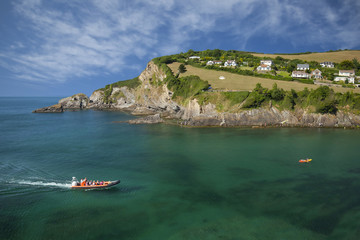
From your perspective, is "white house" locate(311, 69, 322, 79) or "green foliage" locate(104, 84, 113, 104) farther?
"green foliage" locate(104, 84, 113, 104)

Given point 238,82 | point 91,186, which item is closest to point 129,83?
point 238,82

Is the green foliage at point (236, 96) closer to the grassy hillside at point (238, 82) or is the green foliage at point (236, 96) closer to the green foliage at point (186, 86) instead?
the grassy hillside at point (238, 82)

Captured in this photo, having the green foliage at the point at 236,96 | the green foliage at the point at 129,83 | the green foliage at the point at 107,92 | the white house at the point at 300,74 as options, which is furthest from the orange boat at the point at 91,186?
the green foliage at the point at 107,92

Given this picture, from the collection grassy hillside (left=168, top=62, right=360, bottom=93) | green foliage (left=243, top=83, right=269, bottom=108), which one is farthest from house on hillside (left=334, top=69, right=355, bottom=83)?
green foliage (left=243, top=83, right=269, bottom=108)

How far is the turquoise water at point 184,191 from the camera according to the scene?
1820 cm

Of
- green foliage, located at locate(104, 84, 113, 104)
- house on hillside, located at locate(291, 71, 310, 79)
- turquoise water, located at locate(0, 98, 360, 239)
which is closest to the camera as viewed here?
turquoise water, located at locate(0, 98, 360, 239)

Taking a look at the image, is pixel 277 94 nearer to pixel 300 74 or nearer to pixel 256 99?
pixel 256 99

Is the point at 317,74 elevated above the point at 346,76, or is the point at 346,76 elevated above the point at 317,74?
the point at 317,74

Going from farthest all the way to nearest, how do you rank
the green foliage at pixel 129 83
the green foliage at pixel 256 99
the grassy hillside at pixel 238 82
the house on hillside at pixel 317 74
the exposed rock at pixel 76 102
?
the exposed rock at pixel 76 102
the green foliage at pixel 129 83
the house on hillside at pixel 317 74
the grassy hillside at pixel 238 82
the green foliage at pixel 256 99

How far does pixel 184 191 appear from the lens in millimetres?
24500

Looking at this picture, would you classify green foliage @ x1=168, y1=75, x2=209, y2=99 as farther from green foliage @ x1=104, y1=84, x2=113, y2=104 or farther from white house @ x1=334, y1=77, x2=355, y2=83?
green foliage @ x1=104, y1=84, x2=113, y2=104

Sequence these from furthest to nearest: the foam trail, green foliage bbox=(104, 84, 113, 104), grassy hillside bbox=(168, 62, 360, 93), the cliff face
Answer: green foliage bbox=(104, 84, 113, 104)
grassy hillside bbox=(168, 62, 360, 93)
the cliff face
the foam trail

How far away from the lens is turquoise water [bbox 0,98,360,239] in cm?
1820

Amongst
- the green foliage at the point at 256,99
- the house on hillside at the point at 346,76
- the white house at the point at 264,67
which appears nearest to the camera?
the green foliage at the point at 256,99
